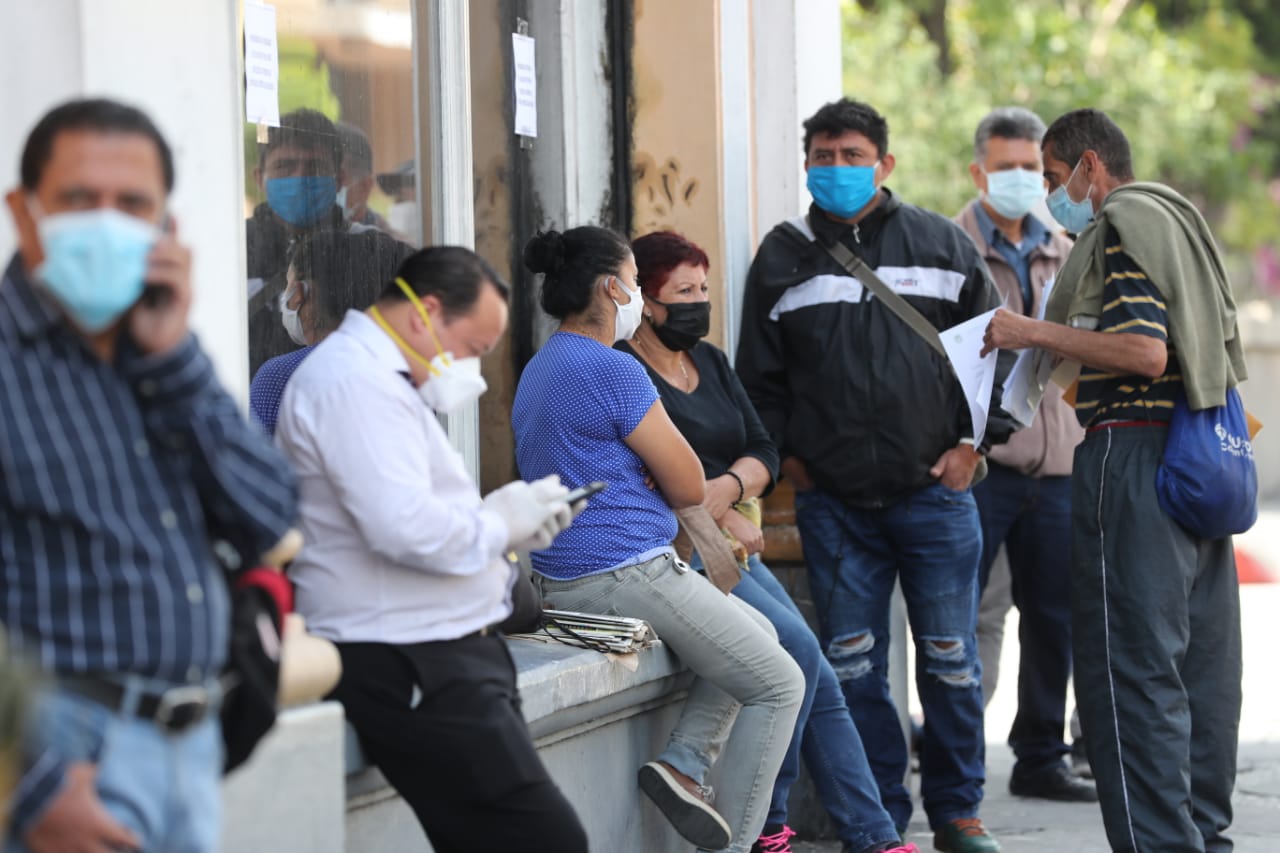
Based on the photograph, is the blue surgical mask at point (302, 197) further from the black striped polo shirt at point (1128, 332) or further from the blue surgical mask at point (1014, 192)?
the blue surgical mask at point (1014, 192)

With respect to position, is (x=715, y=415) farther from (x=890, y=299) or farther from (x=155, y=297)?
(x=155, y=297)

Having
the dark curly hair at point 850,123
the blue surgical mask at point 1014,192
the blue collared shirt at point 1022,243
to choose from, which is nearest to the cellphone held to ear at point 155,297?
the dark curly hair at point 850,123

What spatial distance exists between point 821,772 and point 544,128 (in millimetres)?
2341

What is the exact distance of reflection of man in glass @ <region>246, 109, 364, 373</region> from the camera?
4.79 metres

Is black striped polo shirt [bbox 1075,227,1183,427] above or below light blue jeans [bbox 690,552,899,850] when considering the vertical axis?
above

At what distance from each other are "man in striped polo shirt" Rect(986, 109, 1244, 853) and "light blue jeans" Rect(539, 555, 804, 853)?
2.99 ft

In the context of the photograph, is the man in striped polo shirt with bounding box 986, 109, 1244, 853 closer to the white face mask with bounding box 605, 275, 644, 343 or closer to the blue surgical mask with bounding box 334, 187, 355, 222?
the white face mask with bounding box 605, 275, 644, 343

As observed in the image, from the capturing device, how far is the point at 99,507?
2.54 meters

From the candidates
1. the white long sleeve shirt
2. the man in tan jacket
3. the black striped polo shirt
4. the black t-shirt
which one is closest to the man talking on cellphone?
the white long sleeve shirt

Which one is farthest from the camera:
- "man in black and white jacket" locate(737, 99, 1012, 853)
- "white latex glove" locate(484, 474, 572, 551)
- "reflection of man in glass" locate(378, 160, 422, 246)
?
"man in black and white jacket" locate(737, 99, 1012, 853)

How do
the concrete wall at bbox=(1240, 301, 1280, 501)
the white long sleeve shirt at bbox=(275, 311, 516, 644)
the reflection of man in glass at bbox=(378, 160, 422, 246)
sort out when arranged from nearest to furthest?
1. the white long sleeve shirt at bbox=(275, 311, 516, 644)
2. the reflection of man in glass at bbox=(378, 160, 422, 246)
3. the concrete wall at bbox=(1240, 301, 1280, 501)

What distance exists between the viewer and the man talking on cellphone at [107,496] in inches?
98.7

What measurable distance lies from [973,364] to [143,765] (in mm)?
3472

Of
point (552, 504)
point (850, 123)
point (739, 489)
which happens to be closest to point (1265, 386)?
point (850, 123)
